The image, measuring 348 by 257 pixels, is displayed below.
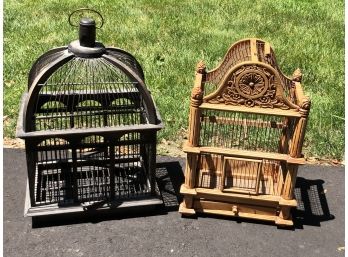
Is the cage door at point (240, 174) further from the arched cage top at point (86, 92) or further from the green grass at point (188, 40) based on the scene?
the green grass at point (188, 40)

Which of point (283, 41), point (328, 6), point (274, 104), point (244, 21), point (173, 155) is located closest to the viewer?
point (274, 104)

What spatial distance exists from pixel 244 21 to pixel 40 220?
9031 millimetres

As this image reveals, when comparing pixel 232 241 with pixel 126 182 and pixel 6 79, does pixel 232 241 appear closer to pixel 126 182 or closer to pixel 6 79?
pixel 126 182

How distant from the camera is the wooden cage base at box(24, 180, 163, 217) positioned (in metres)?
6.15

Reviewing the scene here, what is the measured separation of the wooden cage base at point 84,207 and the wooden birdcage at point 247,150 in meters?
0.45

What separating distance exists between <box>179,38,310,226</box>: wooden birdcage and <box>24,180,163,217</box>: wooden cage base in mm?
448

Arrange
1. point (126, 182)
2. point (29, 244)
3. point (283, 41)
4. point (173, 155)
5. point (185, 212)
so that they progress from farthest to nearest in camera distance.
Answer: point (283, 41), point (173, 155), point (126, 182), point (185, 212), point (29, 244)

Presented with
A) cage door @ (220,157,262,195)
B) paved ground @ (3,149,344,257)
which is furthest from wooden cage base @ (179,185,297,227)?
cage door @ (220,157,262,195)

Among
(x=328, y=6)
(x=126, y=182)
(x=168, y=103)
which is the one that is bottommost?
(x=126, y=182)

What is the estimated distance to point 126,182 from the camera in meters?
6.98

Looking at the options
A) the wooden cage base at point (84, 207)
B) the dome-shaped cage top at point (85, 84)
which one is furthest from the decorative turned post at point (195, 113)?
the wooden cage base at point (84, 207)

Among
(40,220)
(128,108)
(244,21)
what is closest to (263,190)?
(128,108)

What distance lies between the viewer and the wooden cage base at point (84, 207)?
6147 millimetres

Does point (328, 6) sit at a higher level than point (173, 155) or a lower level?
higher
